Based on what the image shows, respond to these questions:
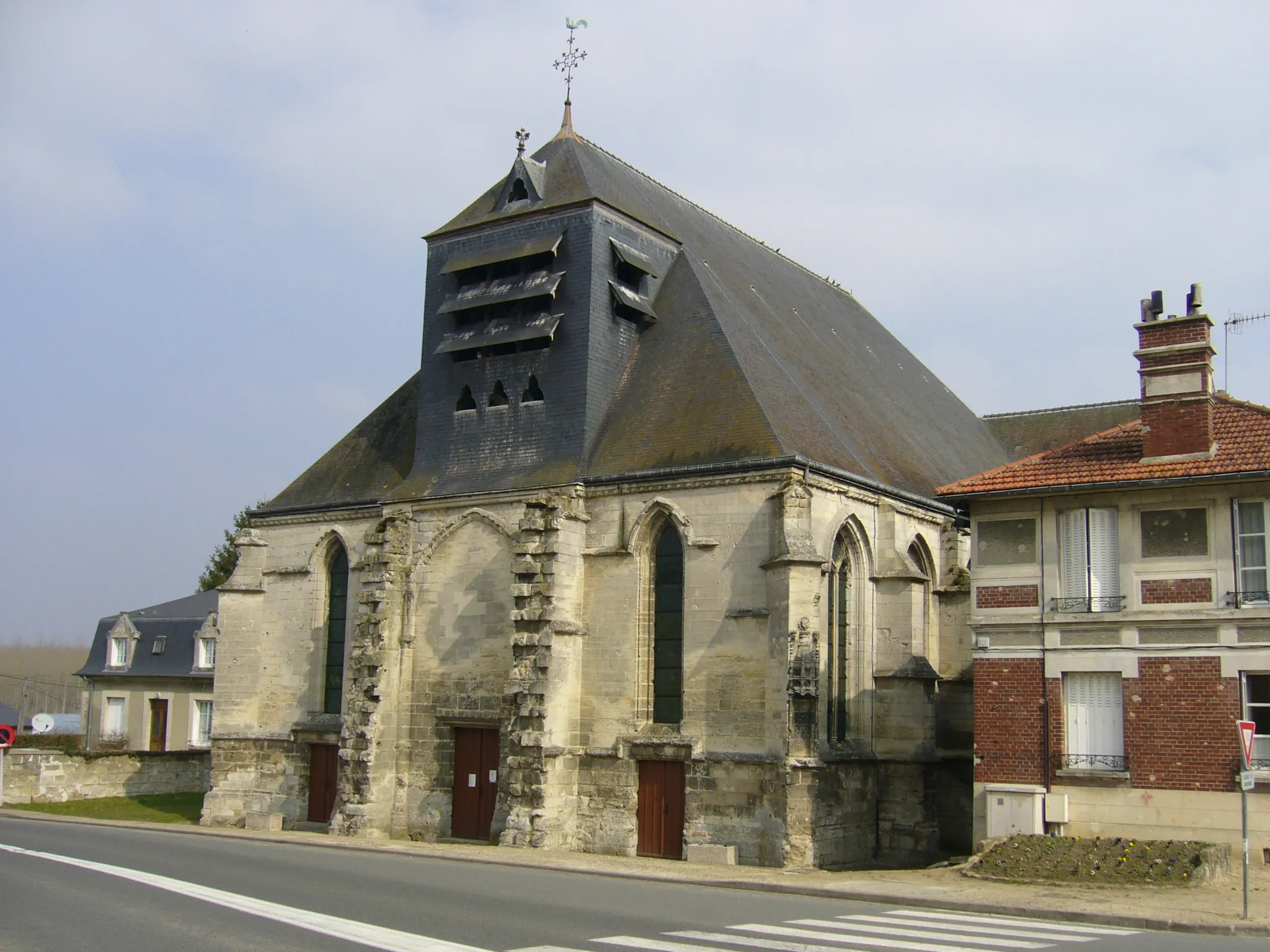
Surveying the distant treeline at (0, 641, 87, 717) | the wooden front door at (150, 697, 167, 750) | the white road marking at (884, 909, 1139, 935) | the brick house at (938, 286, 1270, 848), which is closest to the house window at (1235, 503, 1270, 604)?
the brick house at (938, 286, 1270, 848)

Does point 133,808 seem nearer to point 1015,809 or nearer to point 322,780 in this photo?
point 322,780

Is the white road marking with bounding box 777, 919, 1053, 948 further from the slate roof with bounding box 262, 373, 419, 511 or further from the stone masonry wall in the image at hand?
the stone masonry wall

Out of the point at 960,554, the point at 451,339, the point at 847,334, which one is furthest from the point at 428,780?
the point at 847,334

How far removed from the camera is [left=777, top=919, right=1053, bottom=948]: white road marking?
11.7 m

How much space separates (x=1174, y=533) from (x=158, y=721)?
36.1m

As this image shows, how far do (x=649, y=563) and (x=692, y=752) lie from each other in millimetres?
3473

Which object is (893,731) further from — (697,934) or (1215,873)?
(697,934)

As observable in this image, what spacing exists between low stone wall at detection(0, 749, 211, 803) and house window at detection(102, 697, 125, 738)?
36.4 feet

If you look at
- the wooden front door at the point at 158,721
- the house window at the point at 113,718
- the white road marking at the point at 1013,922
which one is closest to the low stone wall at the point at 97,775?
the wooden front door at the point at 158,721

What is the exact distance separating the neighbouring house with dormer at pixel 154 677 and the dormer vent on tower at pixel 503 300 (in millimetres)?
19861

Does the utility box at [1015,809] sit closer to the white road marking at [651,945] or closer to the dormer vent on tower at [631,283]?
the white road marking at [651,945]

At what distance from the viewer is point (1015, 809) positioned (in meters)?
18.9

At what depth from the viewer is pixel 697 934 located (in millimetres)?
11891

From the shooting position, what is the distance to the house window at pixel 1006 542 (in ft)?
64.9
